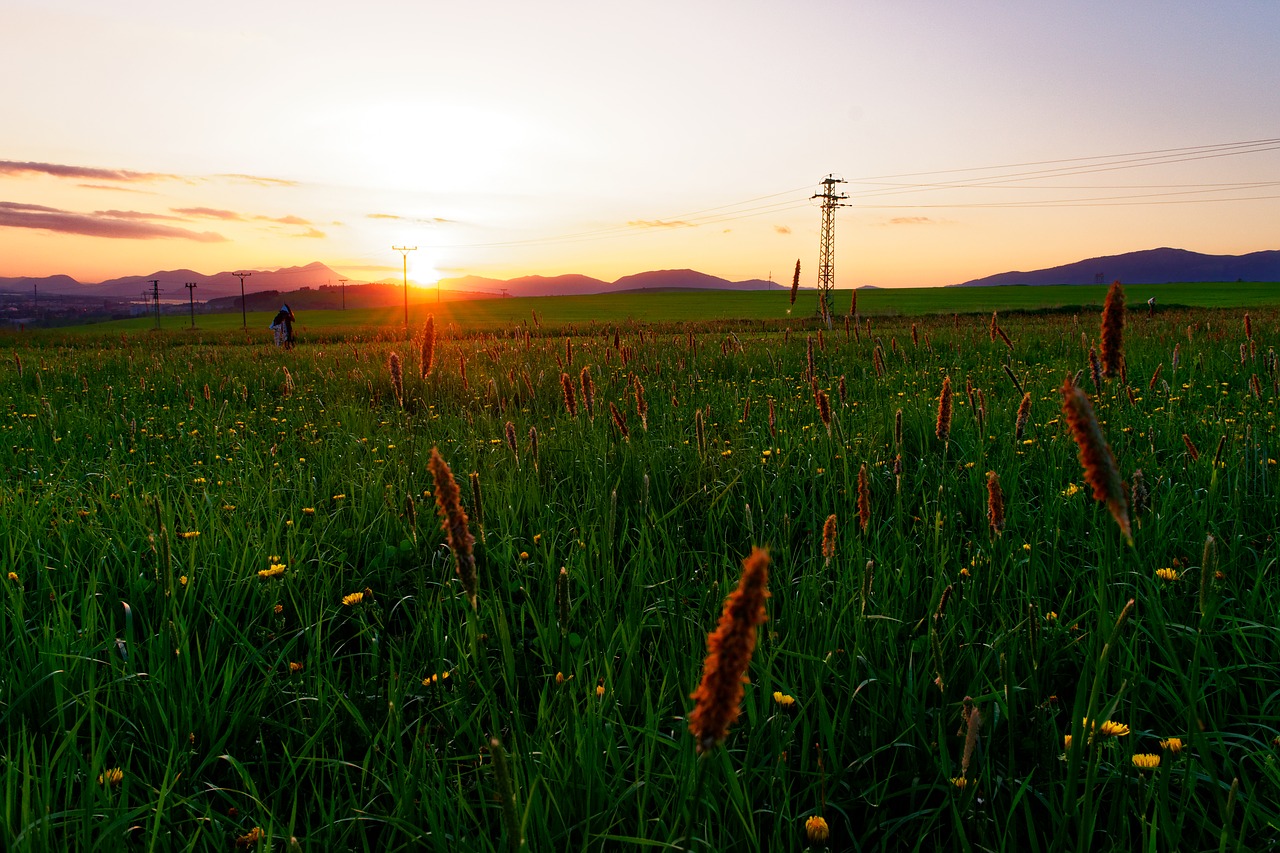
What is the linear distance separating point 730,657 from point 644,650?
70.0 inches

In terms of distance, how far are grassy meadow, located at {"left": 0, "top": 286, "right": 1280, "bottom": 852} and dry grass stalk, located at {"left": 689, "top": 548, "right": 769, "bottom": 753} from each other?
9 cm

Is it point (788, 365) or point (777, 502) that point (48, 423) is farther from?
point (788, 365)

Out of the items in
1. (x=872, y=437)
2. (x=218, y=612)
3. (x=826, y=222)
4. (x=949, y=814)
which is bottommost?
(x=949, y=814)

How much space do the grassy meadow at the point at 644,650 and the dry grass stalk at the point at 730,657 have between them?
0.09m

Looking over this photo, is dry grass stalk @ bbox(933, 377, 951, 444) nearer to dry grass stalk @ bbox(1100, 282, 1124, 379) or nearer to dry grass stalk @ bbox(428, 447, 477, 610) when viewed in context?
dry grass stalk @ bbox(1100, 282, 1124, 379)

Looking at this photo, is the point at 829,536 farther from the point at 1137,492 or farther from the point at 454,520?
the point at 454,520

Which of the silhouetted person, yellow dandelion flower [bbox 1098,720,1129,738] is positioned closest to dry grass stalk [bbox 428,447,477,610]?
yellow dandelion flower [bbox 1098,720,1129,738]

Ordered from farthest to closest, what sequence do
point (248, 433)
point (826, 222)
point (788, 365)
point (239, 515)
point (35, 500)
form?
point (826, 222) → point (788, 365) → point (248, 433) → point (35, 500) → point (239, 515)

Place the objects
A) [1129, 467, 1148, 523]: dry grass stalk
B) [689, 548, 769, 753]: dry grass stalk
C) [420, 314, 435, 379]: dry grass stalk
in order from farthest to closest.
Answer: [420, 314, 435, 379]: dry grass stalk, [1129, 467, 1148, 523]: dry grass stalk, [689, 548, 769, 753]: dry grass stalk

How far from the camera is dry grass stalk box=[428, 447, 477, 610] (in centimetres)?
125

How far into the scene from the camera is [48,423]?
6.75m

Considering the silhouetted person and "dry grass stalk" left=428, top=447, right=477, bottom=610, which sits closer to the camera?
"dry grass stalk" left=428, top=447, right=477, bottom=610

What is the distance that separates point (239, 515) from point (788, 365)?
779 centimetres

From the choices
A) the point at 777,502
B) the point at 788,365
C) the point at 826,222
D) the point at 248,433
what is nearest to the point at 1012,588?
the point at 777,502
